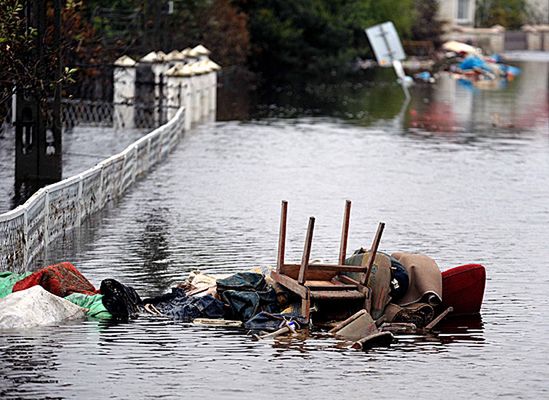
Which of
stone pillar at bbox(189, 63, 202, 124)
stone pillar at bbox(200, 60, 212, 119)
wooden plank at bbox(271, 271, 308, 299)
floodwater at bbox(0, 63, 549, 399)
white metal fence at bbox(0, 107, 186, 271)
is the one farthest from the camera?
stone pillar at bbox(200, 60, 212, 119)

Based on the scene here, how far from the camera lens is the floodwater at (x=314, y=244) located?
11.2m

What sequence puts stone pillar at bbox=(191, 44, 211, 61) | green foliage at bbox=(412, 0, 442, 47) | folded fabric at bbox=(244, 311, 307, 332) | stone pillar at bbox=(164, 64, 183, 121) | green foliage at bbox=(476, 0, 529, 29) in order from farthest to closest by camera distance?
green foliage at bbox=(476, 0, 529, 29), green foliage at bbox=(412, 0, 442, 47), stone pillar at bbox=(191, 44, 211, 61), stone pillar at bbox=(164, 64, 183, 121), folded fabric at bbox=(244, 311, 307, 332)

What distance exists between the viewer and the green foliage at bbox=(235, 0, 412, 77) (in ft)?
222

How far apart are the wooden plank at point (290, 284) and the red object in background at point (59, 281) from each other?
1710mm

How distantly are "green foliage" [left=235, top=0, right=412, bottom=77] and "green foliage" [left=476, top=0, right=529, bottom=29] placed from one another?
148 ft

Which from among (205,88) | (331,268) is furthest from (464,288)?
(205,88)

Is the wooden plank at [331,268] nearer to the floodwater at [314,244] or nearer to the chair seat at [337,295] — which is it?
the chair seat at [337,295]

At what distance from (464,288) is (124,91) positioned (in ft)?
86.0

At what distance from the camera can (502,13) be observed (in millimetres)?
114812

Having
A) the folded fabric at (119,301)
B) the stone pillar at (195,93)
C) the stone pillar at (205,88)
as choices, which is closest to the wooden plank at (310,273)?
the folded fabric at (119,301)

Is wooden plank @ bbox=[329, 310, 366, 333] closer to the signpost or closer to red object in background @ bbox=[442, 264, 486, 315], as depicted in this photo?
red object in background @ bbox=[442, 264, 486, 315]

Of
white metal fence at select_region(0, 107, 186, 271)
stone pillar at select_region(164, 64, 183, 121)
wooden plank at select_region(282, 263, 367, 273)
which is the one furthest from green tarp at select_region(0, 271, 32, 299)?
stone pillar at select_region(164, 64, 183, 121)

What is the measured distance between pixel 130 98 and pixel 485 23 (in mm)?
80356

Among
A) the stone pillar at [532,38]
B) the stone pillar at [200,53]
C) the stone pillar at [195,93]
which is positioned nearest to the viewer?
the stone pillar at [195,93]
